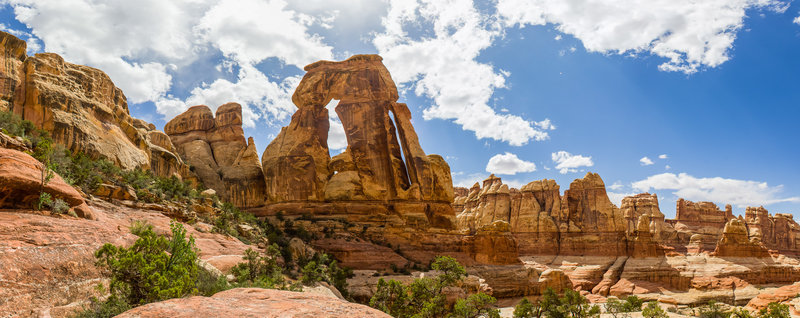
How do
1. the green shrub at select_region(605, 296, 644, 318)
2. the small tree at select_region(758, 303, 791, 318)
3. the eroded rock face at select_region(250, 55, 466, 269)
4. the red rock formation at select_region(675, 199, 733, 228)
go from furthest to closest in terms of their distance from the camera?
the red rock formation at select_region(675, 199, 733, 228) < the eroded rock face at select_region(250, 55, 466, 269) < the green shrub at select_region(605, 296, 644, 318) < the small tree at select_region(758, 303, 791, 318)

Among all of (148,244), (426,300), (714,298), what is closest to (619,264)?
(714,298)

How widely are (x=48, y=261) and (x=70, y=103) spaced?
55.3 ft

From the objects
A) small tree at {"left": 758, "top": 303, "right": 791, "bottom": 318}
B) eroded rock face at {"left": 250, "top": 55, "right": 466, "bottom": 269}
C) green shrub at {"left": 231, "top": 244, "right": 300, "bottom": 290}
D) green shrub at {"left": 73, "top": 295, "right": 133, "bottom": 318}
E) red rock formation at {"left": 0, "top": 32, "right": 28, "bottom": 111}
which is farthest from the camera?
eroded rock face at {"left": 250, "top": 55, "right": 466, "bottom": 269}

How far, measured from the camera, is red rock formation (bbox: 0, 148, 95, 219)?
11.6 m

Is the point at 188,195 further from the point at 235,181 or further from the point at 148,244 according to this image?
the point at 235,181

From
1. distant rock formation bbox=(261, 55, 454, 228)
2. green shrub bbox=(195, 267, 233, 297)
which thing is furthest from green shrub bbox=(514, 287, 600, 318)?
green shrub bbox=(195, 267, 233, 297)

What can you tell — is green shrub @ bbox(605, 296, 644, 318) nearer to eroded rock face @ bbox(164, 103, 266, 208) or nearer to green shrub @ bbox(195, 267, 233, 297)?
eroded rock face @ bbox(164, 103, 266, 208)

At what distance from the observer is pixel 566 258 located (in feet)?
222

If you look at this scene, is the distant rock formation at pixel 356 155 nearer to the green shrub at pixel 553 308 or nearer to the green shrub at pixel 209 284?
the green shrub at pixel 553 308

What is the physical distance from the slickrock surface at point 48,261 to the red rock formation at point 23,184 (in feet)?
1.35

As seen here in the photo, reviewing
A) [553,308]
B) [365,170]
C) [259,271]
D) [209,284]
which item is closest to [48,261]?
[209,284]

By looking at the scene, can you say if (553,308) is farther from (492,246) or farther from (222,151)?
(222,151)

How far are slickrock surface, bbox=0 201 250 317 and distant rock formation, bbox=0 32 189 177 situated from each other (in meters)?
12.0

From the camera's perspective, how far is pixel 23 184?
38.9ft
